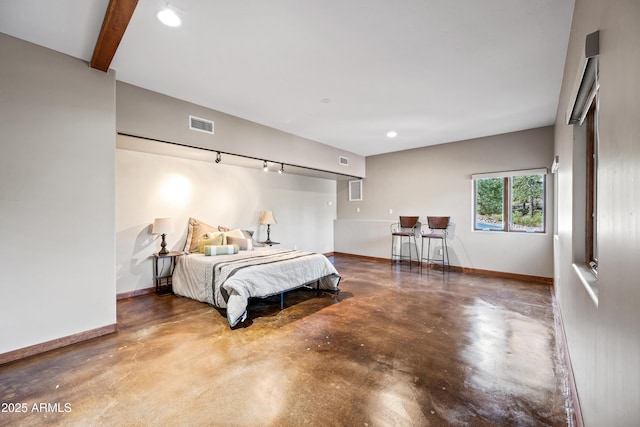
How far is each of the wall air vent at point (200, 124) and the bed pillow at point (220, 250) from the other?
1.75m

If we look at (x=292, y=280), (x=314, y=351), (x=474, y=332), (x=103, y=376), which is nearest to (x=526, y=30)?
(x=474, y=332)

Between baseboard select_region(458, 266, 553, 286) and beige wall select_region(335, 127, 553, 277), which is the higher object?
beige wall select_region(335, 127, 553, 277)

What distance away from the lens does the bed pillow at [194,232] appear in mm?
4695

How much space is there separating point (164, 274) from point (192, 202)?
4.30 ft

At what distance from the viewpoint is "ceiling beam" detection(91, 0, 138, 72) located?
6.28 feet

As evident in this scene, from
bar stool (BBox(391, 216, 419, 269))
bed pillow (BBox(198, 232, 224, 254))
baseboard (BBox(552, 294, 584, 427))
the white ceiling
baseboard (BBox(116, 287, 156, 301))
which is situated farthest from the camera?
bar stool (BBox(391, 216, 419, 269))

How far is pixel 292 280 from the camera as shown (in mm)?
3787

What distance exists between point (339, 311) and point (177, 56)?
335cm

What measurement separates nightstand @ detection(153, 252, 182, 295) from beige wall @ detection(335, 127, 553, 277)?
15.0ft

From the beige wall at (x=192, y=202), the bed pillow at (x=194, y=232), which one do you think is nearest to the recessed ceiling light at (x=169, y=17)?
the beige wall at (x=192, y=202)

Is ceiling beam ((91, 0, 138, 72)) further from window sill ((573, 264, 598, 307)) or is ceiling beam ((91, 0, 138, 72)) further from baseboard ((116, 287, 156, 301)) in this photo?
window sill ((573, 264, 598, 307))

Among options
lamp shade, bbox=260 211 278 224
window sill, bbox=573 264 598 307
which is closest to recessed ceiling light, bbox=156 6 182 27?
window sill, bbox=573 264 598 307

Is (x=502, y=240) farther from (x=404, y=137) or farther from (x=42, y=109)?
(x=42, y=109)

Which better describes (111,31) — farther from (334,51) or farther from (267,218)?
(267,218)
